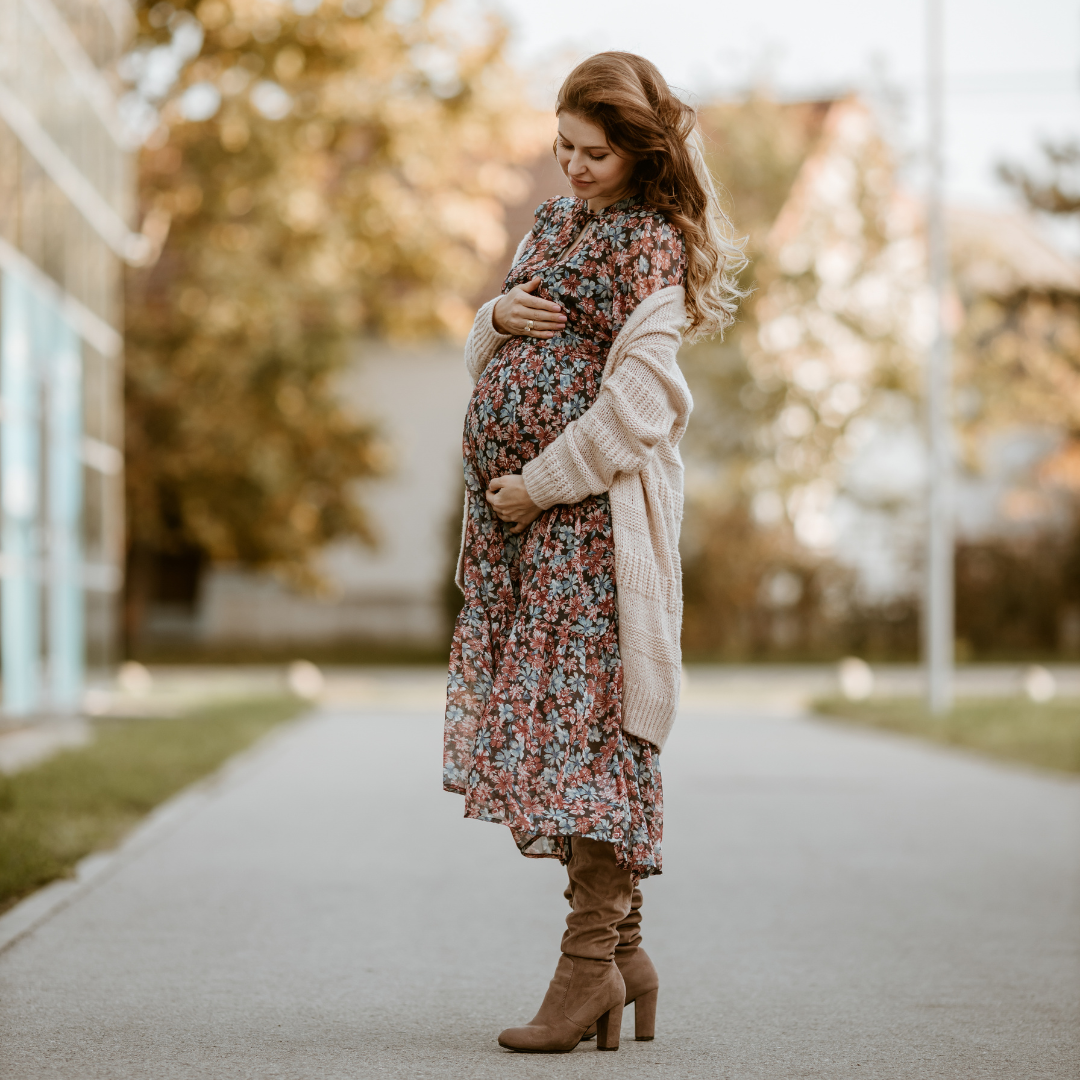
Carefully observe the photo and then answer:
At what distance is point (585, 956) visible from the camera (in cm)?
380

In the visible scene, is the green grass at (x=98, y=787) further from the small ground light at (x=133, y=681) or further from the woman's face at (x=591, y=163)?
the small ground light at (x=133, y=681)

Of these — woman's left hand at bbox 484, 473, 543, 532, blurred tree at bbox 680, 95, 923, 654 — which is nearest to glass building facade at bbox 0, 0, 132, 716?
woman's left hand at bbox 484, 473, 543, 532

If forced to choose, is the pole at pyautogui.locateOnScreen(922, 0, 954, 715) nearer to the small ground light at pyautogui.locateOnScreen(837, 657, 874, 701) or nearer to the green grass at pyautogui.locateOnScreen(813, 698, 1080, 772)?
the green grass at pyautogui.locateOnScreen(813, 698, 1080, 772)

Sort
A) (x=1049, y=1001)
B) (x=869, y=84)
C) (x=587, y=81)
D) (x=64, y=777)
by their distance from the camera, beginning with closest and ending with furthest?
(x=587, y=81), (x=1049, y=1001), (x=64, y=777), (x=869, y=84)

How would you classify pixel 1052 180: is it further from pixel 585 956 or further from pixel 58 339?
pixel 585 956

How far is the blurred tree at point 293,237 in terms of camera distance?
786 inches

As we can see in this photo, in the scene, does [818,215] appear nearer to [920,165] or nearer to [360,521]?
[920,165]

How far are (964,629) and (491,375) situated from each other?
24.3 meters

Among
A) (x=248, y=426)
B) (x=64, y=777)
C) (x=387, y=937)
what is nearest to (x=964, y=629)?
(x=248, y=426)

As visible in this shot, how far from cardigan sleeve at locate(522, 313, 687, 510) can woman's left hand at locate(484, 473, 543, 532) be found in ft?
0.08

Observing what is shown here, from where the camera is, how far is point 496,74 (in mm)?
20859

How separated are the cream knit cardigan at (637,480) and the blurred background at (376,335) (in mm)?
9506

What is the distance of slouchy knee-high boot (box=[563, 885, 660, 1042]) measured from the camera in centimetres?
399

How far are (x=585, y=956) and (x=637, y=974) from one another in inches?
9.4
